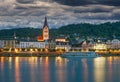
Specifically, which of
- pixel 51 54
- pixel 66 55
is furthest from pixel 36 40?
pixel 66 55

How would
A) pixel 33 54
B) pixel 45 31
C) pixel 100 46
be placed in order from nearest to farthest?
pixel 33 54
pixel 100 46
pixel 45 31

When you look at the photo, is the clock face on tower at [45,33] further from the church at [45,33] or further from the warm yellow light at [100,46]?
the warm yellow light at [100,46]

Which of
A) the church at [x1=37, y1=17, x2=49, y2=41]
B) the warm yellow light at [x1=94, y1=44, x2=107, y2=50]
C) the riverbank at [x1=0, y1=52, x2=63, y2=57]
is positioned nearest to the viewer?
the riverbank at [x1=0, y1=52, x2=63, y2=57]

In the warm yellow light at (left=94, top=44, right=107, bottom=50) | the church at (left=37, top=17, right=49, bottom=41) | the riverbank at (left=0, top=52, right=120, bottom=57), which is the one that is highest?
the church at (left=37, top=17, right=49, bottom=41)

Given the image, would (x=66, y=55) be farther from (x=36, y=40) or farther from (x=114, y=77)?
A: (x=114, y=77)

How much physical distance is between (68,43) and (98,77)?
3519 inches

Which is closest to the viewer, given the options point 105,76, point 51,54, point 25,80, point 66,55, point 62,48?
point 25,80

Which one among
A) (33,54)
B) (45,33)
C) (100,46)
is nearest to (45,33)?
(45,33)

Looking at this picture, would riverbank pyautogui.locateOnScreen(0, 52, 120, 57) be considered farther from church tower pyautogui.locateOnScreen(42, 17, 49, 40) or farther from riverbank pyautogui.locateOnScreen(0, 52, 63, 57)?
church tower pyautogui.locateOnScreen(42, 17, 49, 40)

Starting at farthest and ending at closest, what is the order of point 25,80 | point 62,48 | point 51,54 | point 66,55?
point 62,48 → point 51,54 → point 66,55 → point 25,80

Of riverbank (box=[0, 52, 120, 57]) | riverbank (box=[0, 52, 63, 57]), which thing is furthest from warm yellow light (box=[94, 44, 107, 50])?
riverbank (box=[0, 52, 63, 57])

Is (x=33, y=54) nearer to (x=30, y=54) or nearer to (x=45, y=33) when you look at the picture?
(x=30, y=54)

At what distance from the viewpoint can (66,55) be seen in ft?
390

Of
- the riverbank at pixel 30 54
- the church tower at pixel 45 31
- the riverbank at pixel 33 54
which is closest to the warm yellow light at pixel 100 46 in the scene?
the riverbank at pixel 33 54
